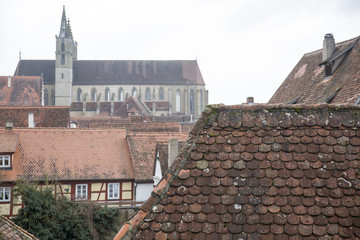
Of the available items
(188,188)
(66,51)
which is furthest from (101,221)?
(66,51)

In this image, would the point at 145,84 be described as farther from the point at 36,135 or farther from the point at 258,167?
the point at 258,167

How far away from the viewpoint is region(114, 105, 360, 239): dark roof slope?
4609 millimetres

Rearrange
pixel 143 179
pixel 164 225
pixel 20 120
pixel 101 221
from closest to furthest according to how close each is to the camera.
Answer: pixel 164 225 < pixel 101 221 < pixel 143 179 < pixel 20 120

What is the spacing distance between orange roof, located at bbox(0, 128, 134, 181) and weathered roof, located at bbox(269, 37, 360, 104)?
38.3 ft

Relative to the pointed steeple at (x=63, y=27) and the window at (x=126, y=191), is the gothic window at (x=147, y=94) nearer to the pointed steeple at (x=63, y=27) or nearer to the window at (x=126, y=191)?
the pointed steeple at (x=63, y=27)

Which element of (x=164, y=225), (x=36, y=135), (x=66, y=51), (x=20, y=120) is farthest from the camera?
(x=66, y=51)

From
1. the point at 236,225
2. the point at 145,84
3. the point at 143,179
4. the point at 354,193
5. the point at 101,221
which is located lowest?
the point at 101,221

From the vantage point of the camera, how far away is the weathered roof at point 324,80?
12352 millimetres

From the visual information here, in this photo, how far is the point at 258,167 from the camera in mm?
4906

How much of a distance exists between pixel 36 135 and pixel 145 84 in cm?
6546

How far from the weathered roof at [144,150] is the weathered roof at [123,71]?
211 ft

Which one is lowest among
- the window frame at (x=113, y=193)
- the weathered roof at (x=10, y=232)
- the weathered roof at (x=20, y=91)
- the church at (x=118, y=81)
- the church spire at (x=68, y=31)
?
the window frame at (x=113, y=193)

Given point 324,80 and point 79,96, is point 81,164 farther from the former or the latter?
point 79,96

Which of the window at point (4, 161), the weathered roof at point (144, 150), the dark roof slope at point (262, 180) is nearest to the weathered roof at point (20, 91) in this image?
the weathered roof at point (144, 150)
